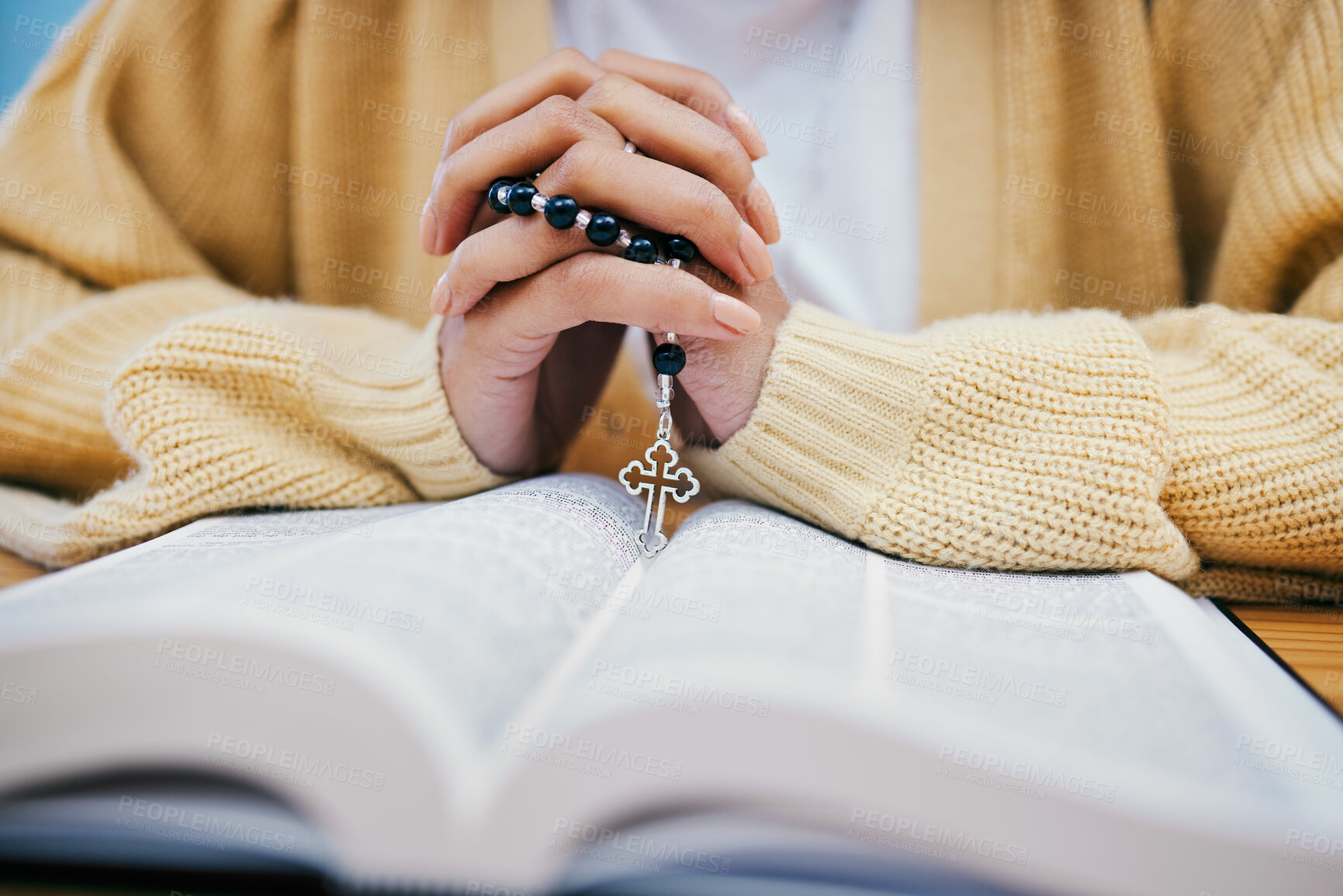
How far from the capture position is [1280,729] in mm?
312

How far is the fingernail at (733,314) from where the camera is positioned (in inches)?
18.9

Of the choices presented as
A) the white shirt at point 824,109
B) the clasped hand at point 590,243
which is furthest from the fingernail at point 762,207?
the white shirt at point 824,109

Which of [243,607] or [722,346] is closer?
[243,607]

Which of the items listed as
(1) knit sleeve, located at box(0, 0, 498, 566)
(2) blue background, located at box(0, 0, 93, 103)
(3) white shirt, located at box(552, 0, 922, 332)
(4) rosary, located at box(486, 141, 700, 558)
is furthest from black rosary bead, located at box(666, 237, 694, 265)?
(2) blue background, located at box(0, 0, 93, 103)

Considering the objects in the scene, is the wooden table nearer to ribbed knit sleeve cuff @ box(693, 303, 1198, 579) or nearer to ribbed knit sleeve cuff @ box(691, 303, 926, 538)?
ribbed knit sleeve cuff @ box(693, 303, 1198, 579)

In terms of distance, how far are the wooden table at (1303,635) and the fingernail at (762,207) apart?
40cm

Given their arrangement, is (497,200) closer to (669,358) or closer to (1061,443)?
(669,358)

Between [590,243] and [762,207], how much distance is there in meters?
0.13

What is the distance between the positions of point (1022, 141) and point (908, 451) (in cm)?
54

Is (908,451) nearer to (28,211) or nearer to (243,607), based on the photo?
(243,607)

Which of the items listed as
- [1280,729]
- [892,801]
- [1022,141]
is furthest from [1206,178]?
[892,801]

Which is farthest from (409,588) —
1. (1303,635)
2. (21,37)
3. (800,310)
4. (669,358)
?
(21,37)

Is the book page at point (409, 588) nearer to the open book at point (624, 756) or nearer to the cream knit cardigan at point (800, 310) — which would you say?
the open book at point (624, 756)

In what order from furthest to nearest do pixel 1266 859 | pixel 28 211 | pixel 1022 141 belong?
pixel 1022 141
pixel 28 211
pixel 1266 859
